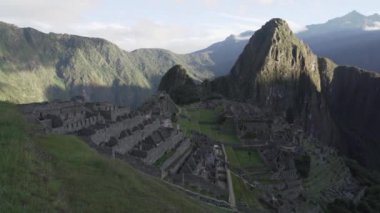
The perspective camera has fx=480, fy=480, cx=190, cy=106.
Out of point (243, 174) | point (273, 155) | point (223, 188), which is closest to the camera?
point (223, 188)

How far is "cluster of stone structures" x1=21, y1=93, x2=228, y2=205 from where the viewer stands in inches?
1558

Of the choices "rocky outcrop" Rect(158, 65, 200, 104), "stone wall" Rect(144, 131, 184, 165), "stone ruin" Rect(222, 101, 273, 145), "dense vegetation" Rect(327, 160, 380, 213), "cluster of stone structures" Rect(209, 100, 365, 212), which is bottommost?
"dense vegetation" Rect(327, 160, 380, 213)

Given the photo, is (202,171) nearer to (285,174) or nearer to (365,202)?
(285,174)

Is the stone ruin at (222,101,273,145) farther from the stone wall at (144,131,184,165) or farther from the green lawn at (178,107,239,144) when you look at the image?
the stone wall at (144,131,184,165)

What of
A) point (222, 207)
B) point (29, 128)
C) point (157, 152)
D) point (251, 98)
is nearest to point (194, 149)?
point (157, 152)

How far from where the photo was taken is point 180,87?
14750 centimetres

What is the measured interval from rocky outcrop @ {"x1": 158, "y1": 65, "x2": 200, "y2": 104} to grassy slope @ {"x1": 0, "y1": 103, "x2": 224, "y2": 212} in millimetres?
98981

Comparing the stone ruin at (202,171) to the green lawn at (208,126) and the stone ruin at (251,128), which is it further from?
the stone ruin at (251,128)

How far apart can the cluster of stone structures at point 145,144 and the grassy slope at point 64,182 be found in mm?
8891

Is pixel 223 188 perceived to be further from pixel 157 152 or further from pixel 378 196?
pixel 378 196

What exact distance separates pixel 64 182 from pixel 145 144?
952 inches

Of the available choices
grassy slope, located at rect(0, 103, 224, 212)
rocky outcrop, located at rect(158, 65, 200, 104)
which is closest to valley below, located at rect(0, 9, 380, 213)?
grassy slope, located at rect(0, 103, 224, 212)

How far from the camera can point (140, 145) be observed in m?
47.8

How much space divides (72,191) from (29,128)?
10.7 meters
